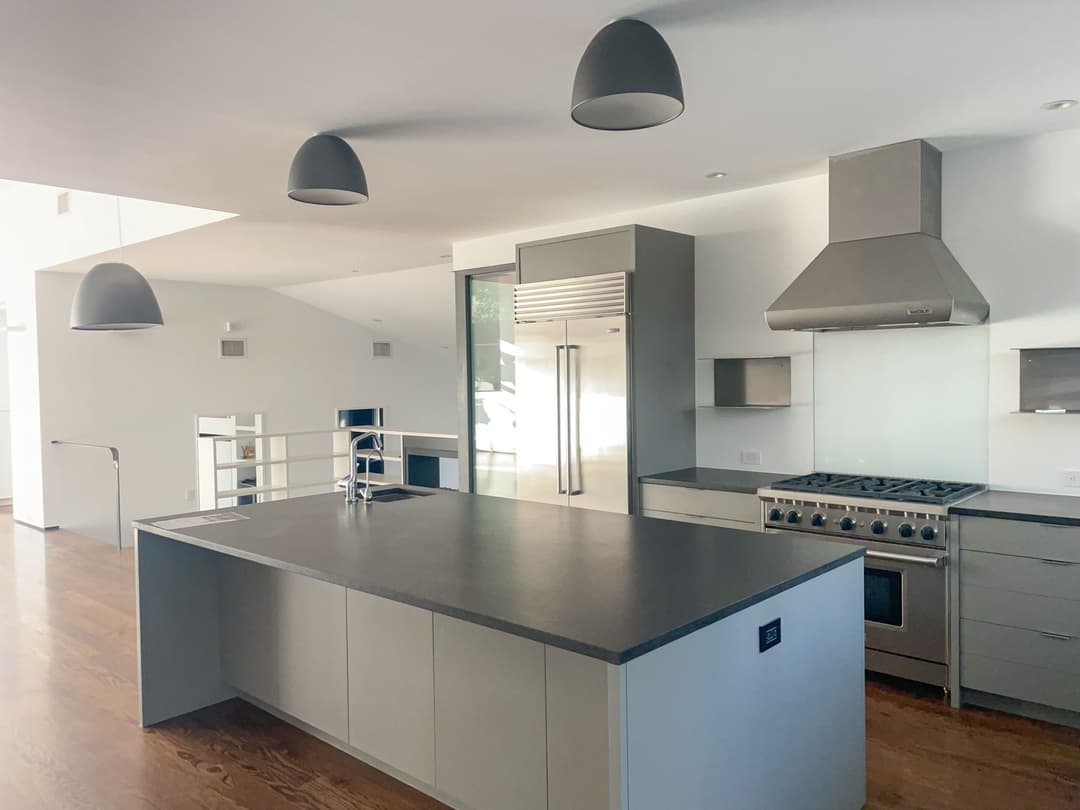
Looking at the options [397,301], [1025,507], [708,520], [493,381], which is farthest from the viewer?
[397,301]

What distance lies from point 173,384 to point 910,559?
7.66 m

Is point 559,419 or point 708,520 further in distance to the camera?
point 559,419

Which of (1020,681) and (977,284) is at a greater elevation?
(977,284)

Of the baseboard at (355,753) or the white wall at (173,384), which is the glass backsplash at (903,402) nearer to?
the baseboard at (355,753)

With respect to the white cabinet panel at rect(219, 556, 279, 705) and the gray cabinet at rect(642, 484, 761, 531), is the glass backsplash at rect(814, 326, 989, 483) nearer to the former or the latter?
the gray cabinet at rect(642, 484, 761, 531)

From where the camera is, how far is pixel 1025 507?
3311 mm

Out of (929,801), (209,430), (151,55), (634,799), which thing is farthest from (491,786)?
(209,430)

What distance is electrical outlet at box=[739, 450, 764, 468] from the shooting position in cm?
465

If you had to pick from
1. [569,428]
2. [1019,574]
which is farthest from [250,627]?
[1019,574]

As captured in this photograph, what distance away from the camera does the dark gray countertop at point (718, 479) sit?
13.6ft

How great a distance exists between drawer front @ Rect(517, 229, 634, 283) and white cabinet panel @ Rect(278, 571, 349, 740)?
2503mm

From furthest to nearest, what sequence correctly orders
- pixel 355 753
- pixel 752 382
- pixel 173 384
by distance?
pixel 173 384
pixel 752 382
pixel 355 753

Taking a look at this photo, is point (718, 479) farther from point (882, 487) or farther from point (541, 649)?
point (541, 649)

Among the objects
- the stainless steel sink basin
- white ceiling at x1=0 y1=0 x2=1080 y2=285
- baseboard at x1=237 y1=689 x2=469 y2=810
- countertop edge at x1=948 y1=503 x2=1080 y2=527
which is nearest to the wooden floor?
baseboard at x1=237 y1=689 x2=469 y2=810
